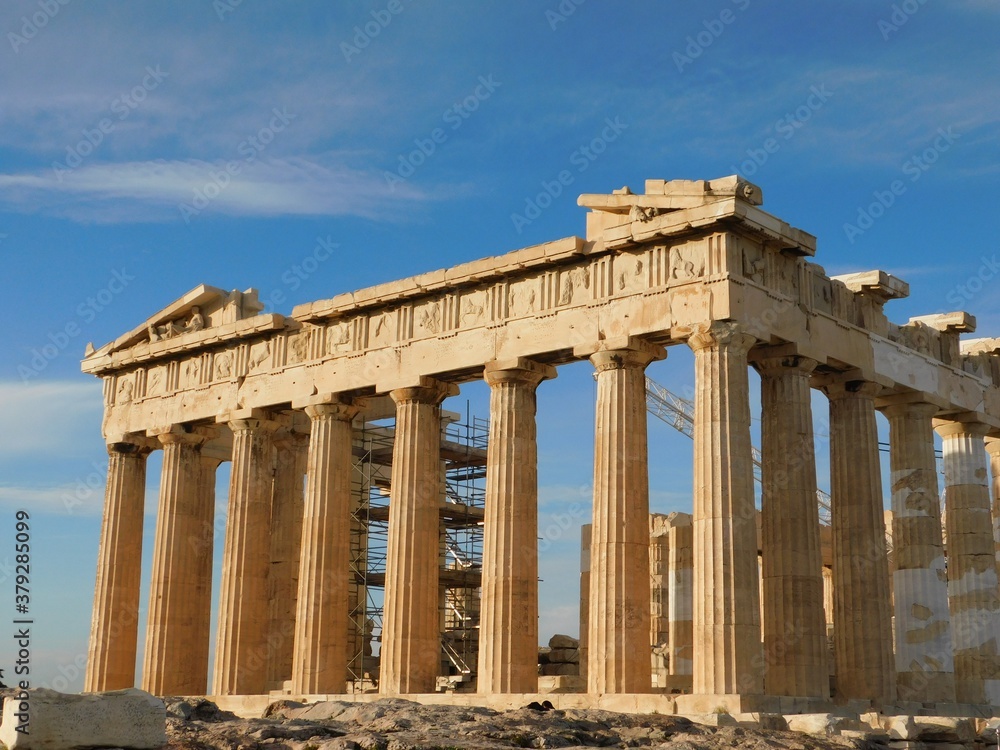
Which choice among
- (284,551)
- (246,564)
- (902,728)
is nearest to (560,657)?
(284,551)

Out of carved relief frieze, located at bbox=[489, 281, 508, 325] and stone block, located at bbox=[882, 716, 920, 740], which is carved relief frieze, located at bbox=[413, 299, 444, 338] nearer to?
carved relief frieze, located at bbox=[489, 281, 508, 325]

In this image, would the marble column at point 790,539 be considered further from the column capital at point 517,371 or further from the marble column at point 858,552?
the column capital at point 517,371

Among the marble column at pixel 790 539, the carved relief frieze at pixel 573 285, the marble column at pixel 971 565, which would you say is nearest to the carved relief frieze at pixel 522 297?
the carved relief frieze at pixel 573 285

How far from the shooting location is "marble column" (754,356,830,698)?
3064 centimetres

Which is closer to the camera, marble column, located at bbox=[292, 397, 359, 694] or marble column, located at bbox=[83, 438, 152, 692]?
marble column, located at bbox=[292, 397, 359, 694]

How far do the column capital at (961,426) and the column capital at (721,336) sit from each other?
10898 mm

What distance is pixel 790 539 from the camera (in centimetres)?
3122

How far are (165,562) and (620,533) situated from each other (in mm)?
16860

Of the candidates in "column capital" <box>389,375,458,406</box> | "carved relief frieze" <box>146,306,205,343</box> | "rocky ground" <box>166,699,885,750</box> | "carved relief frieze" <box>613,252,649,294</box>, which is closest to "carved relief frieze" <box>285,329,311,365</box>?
"column capital" <box>389,375,458,406</box>

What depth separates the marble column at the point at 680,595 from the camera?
42.2m

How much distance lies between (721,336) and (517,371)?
5.69 metres

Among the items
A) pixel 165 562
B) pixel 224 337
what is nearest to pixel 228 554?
pixel 165 562

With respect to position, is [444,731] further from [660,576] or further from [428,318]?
[660,576]

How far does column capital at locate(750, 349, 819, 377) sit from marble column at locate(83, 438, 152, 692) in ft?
69.0
